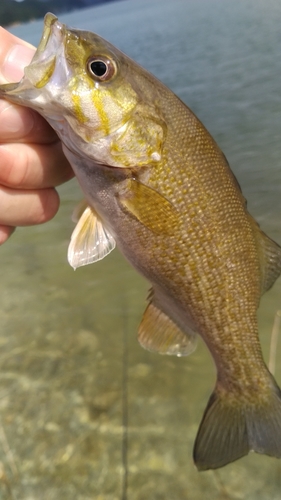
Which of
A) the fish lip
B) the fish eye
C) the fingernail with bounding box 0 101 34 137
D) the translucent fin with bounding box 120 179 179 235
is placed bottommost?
the translucent fin with bounding box 120 179 179 235

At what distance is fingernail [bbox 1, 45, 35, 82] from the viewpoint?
1.70 metres

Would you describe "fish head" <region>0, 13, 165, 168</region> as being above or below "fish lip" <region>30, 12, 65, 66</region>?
below

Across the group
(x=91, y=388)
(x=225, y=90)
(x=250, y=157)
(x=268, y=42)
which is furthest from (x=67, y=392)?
(x=268, y=42)

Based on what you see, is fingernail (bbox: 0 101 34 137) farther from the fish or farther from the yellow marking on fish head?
the yellow marking on fish head

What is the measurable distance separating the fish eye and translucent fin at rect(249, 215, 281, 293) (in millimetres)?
907

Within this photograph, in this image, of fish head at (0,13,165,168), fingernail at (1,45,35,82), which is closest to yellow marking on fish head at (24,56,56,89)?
fish head at (0,13,165,168)

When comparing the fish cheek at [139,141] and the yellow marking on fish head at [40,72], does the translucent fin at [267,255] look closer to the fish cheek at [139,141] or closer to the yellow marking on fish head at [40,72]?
the fish cheek at [139,141]

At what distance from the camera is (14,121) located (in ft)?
5.64

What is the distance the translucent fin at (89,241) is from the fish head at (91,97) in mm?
300

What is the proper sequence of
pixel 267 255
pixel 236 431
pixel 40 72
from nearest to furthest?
pixel 40 72 → pixel 267 255 → pixel 236 431

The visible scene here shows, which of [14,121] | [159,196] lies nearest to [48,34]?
[14,121]

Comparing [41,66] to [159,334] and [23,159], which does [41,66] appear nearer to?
[23,159]

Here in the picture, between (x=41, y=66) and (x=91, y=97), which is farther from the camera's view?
(x=91, y=97)

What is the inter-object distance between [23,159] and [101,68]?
0.48 metres
